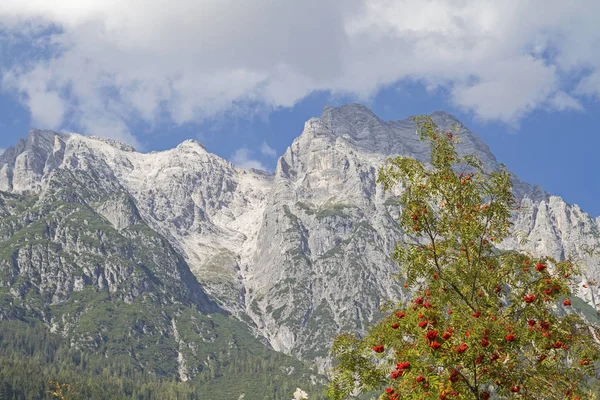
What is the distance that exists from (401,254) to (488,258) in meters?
3.78

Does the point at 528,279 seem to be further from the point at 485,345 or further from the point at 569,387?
the point at 485,345

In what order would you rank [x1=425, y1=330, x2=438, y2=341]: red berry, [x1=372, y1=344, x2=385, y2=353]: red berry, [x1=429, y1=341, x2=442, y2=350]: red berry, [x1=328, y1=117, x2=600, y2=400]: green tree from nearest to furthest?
[x1=425, y1=330, x2=438, y2=341]: red berry < [x1=429, y1=341, x2=442, y2=350]: red berry < [x1=328, y1=117, x2=600, y2=400]: green tree < [x1=372, y1=344, x2=385, y2=353]: red berry

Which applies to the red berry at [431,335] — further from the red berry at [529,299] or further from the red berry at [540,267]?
the red berry at [540,267]

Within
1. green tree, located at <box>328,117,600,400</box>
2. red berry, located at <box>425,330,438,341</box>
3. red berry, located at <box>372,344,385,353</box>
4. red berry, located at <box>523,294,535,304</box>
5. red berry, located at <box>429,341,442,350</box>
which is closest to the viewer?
red berry, located at <box>425,330,438,341</box>

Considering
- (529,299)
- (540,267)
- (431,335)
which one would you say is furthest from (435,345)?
(540,267)

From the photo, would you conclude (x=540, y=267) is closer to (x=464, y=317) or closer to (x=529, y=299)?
(x=529, y=299)

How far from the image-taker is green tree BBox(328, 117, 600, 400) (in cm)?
1891

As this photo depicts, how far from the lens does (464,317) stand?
763 inches

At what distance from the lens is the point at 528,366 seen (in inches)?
826

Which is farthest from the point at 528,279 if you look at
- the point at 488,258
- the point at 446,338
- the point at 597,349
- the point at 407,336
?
the point at 446,338

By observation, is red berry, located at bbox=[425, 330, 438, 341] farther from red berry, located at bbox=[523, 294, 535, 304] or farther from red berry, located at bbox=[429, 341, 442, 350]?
red berry, located at bbox=[523, 294, 535, 304]

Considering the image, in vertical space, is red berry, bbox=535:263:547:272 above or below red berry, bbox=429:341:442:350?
above

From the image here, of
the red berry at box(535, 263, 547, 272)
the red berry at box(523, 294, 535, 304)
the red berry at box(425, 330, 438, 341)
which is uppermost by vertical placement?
the red berry at box(535, 263, 547, 272)

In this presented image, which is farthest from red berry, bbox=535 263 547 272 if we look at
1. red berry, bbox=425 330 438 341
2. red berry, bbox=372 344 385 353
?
red berry, bbox=372 344 385 353
